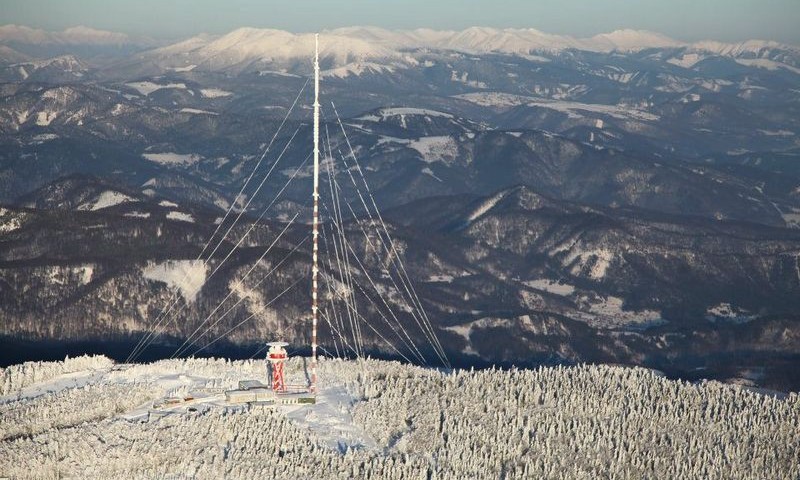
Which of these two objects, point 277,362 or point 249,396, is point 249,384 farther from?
point 249,396

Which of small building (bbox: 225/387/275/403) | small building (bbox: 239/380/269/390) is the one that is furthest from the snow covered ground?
small building (bbox: 239/380/269/390)

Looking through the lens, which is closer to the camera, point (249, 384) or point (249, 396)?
point (249, 396)

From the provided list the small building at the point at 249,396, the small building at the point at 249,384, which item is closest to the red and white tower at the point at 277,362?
the small building at the point at 249,396

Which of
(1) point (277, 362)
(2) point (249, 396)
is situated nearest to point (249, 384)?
(1) point (277, 362)

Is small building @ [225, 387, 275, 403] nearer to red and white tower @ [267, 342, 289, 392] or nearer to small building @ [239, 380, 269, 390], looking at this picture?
red and white tower @ [267, 342, 289, 392]

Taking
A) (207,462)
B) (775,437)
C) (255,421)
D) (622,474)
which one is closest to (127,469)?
(207,462)

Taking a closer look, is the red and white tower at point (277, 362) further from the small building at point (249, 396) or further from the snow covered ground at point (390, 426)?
the snow covered ground at point (390, 426)
